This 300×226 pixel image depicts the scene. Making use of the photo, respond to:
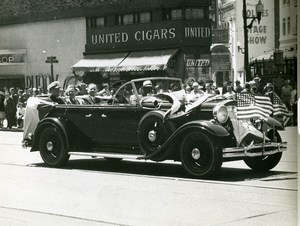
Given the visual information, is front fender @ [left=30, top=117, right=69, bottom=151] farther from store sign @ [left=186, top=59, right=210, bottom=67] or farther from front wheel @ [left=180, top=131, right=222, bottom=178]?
store sign @ [left=186, top=59, right=210, bottom=67]

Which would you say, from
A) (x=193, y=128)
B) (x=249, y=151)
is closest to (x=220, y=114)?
(x=193, y=128)

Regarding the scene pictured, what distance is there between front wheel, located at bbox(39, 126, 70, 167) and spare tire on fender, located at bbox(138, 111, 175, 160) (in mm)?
1036

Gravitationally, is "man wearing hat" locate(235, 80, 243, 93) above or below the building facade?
below

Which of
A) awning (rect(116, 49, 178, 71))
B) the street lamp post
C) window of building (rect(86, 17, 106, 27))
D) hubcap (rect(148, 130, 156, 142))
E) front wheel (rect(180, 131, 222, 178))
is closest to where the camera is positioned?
the street lamp post

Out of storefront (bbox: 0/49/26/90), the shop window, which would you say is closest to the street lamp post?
the shop window

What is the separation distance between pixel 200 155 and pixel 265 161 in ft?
1.87

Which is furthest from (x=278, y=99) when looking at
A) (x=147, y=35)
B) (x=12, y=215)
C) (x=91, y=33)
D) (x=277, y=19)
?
(x=12, y=215)

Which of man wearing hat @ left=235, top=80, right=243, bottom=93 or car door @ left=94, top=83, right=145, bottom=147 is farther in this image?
car door @ left=94, top=83, right=145, bottom=147

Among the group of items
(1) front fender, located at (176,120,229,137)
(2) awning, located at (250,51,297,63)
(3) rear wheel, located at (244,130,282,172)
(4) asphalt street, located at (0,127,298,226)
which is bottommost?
(4) asphalt street, located at (0,127,298,226)

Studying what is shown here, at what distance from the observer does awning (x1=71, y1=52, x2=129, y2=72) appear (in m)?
4.48

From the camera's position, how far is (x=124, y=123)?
19.7 ft

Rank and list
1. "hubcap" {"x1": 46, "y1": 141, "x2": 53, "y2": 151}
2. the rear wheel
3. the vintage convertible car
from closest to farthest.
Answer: the rear wheel, the vintage convertible car, "hubcap" {"x1": 46, "y1": 141, "x2": 53, "y2": 151}

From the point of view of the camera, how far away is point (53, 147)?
665cm

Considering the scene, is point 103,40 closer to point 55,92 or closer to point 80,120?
point 55,92
